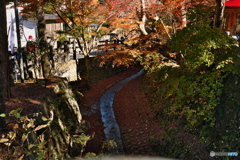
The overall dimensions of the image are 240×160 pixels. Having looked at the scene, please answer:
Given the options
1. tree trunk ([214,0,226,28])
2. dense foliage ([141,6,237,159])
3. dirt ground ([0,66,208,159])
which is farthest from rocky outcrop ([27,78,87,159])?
tree trunk ([214,0,226,28])

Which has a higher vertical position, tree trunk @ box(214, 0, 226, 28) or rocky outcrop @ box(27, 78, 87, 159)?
tree trunk @ box(214, 0, 226, 28)

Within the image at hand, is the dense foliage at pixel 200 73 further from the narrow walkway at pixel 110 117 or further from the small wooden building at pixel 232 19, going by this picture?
the small wooden building at pixel 232 19

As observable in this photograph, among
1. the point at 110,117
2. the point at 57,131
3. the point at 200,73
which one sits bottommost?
the point at 110,117

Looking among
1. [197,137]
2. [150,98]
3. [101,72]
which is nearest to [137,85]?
[150,98]

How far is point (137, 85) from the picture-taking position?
13852mm

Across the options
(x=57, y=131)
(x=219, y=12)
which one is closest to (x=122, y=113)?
(x=57, y=131)

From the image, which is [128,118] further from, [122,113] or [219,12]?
[219,12]

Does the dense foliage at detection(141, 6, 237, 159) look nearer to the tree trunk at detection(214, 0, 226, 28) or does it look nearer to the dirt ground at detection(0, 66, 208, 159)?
the dirt ground at detection(0, 66, 208, 159)

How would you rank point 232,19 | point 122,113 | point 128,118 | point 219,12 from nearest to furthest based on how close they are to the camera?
point 219,12, point 128,118, point 122,113, point 232,19

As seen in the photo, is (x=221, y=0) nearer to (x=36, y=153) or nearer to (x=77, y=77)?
(x=36, y=153)

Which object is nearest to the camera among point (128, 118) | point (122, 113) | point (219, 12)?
point (219, 12)

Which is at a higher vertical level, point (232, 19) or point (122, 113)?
point (232, 19)

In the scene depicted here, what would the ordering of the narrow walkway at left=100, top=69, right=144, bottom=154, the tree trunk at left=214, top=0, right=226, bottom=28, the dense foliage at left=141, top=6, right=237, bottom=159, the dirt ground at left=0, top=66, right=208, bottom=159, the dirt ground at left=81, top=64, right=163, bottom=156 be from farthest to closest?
the narrow walkway at left=100, top=69, right=144, bottom=154 < the tree trunk at left=214, top=0, right=226, bottom=28 < the dirt ground at left=81, top=64, right=163, bottom=156 < the dirt ground at left=0, top=66, right=208, bottom=159 < the dense foliage at left=141, top=6, right=237, bottom=159

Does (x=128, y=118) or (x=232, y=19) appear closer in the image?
(x=128, y=118)
